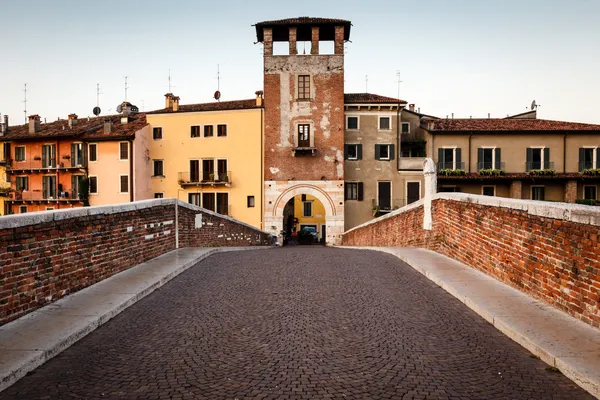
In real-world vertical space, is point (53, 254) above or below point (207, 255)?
above

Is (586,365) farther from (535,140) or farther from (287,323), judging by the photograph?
(535,140)

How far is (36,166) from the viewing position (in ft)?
134

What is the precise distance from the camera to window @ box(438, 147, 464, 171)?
118 feet

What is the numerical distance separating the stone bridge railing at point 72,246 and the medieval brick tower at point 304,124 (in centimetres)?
2128

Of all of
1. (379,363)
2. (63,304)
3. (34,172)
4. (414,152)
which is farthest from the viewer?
(34,172)

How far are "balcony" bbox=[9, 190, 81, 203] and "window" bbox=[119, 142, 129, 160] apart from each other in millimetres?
5401

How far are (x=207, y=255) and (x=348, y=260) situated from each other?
13.1 feet

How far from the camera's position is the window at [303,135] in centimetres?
3469

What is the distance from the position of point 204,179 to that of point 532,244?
3168 cm

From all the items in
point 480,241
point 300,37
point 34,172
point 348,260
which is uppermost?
point 300,37

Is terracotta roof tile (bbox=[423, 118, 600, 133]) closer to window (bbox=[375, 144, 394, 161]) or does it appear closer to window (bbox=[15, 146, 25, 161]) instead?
window (bbox=[375, 144, 394, 161])

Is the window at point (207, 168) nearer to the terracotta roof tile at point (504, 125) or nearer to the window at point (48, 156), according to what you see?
the window at point (48, 156)

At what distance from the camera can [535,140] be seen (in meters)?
36.0

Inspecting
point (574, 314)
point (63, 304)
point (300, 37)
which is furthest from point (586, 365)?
point (300, 37)
